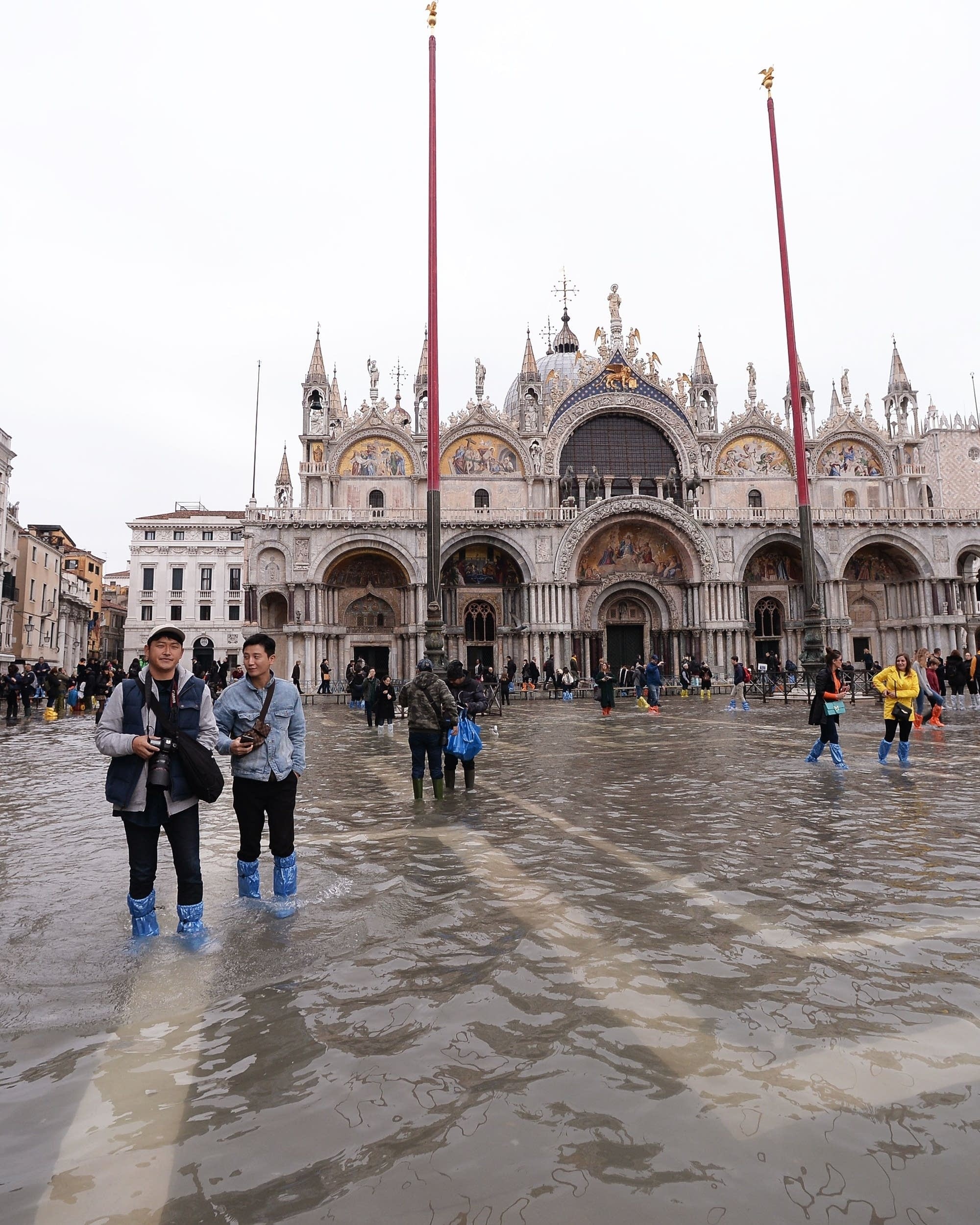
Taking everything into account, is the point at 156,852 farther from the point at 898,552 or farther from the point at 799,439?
the point at 898,552

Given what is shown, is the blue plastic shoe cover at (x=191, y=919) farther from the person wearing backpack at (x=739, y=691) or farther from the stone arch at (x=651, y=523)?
the stone arch at (x=651, y=523)

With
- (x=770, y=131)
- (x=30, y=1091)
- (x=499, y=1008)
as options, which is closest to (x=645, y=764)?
(x=499, y=1008)

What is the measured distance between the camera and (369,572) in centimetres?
3716

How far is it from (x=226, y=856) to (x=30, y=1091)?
342cm

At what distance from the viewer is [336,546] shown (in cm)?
3512

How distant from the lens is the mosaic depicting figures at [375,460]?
3744cm

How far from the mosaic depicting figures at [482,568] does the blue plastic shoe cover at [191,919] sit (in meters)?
33.1

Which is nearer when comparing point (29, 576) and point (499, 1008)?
point (499, 1008)

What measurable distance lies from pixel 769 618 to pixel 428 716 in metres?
33.8

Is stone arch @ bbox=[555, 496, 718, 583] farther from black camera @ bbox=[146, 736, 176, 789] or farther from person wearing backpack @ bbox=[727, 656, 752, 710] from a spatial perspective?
black camera @ bbox=[146, 736, 176, 789]

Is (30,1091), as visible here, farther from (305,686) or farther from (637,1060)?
(305,686)

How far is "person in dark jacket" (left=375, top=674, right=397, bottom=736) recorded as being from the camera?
16.3 metres

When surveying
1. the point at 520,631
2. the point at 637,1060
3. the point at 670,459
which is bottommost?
the point at 637,1060

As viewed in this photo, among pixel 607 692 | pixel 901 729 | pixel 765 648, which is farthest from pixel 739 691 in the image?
pixel 765 648
